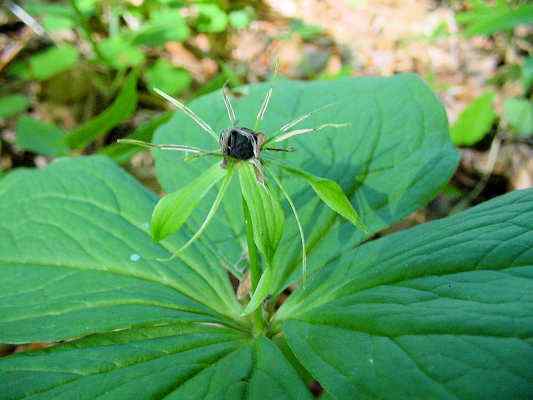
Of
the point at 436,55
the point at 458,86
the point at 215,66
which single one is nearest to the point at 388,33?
the point at 436,55

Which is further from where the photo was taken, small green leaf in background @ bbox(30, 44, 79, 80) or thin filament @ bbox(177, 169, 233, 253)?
small green leaf in background @ bbox(30, 44, 79, 80)

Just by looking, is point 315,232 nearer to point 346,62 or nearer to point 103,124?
point 103,124

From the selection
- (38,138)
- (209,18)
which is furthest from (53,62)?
(209,18)

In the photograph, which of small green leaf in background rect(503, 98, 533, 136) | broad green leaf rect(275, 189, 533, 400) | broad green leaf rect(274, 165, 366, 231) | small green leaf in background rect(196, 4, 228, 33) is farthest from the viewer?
small green leaf in background rect(196, 4, 228, 33)

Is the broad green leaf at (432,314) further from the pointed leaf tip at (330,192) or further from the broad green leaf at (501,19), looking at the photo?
the broad green leaf at (501,19)

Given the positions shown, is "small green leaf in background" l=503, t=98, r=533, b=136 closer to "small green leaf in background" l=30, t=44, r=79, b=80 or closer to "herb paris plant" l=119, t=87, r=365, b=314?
"herb paris plant" l=119, t=87, r=365, b=314

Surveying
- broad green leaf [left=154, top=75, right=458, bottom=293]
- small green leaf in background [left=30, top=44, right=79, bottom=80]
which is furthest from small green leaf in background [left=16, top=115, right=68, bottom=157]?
broad green leaf [left=154, top=75, right=458, bottom=293]
